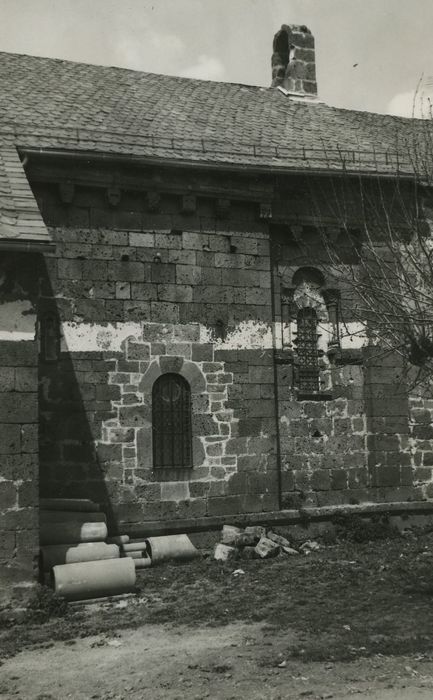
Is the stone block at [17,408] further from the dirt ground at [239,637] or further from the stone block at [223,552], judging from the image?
the stone block at [223,552]

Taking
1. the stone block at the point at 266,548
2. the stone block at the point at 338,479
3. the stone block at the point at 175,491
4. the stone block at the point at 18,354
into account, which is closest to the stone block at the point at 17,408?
the stone block at the point at 18,354

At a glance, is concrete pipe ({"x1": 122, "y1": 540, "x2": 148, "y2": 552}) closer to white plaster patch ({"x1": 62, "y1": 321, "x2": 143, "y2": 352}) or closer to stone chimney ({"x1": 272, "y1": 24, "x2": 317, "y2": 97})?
white plaster patch ({"x1": 62, "y1": 321, "x2": 143, "y2": 352})

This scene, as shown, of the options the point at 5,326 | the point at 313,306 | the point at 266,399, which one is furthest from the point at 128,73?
the point at 5,326

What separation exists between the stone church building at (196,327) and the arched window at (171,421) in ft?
0.10

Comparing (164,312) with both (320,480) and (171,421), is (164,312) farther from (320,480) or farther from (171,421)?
(320,480)

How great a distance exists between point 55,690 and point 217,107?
1131 centimetres

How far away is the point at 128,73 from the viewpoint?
49.9ft

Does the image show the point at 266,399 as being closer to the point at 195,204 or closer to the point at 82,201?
the point at 195,204

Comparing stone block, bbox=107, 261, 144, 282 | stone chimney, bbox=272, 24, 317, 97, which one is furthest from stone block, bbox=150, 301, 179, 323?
stone chimney, bbox=272, 24, 317, 97

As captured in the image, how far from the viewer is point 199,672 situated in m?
5.91

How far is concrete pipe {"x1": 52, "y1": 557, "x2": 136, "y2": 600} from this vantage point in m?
8.02

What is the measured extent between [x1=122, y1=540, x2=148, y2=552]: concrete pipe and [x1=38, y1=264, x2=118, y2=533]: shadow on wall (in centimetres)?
40

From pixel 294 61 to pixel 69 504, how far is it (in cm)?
1168

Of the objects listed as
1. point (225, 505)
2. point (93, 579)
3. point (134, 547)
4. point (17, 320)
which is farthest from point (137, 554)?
point (17, 320)
